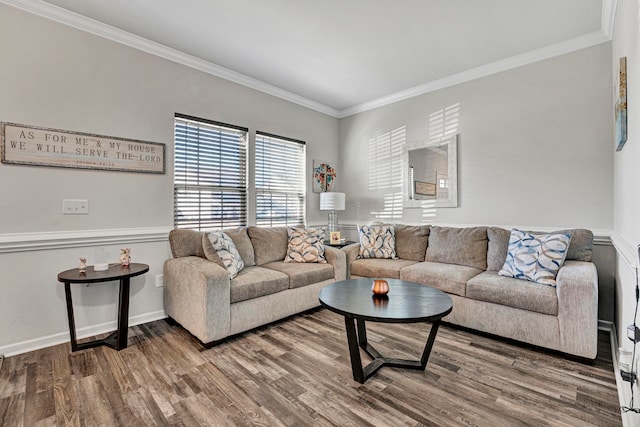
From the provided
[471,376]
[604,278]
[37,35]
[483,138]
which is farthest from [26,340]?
[604,278]

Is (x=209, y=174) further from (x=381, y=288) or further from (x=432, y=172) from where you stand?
(x=432, y=172)

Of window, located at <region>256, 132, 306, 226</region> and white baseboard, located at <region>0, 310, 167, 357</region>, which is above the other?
window, located at <region>256, 132, 306, 226</region>

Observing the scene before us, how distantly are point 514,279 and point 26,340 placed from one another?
3.92 m

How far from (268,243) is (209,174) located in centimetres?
101

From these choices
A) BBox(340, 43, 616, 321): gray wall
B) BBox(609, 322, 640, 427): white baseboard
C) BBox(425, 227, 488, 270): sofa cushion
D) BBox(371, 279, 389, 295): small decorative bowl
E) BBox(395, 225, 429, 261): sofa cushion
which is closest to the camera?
BBox(609, 322, 640, 427): white baseboard

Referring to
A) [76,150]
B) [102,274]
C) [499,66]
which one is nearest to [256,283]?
[102,274]

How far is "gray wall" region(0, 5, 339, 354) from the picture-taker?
2332 mm

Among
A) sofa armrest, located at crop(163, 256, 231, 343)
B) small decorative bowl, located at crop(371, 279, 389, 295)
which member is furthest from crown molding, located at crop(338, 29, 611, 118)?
sofa armrest, located at crop(163, 256, 231, 343)

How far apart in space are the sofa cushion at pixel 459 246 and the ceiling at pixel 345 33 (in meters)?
1.79

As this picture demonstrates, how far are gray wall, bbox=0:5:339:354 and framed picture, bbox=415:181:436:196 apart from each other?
2.73m

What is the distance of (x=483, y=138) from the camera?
3.51 m

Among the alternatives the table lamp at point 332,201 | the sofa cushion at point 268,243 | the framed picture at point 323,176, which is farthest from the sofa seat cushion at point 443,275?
the framed picture at point 323,176

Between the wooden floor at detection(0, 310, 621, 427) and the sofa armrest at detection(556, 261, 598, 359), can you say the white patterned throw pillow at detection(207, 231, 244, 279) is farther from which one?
the sofa armrest at detection(556, 261, 598, 359)

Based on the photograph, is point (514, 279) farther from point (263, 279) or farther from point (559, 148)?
point (263, 279)
